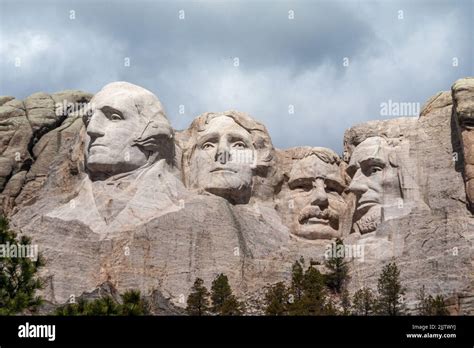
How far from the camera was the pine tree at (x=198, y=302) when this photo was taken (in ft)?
161

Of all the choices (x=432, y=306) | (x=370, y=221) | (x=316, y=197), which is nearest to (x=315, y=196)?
(x=316, y=197)

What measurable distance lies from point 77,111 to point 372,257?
1140cm

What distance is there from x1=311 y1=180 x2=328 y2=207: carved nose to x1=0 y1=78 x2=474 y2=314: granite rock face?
0.04 metres

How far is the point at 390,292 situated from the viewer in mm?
49625

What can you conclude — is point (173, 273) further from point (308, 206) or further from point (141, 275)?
point (308, 206)

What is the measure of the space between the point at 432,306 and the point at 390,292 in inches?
63.6

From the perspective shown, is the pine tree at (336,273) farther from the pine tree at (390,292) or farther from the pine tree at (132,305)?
the pine tree at (132,305)

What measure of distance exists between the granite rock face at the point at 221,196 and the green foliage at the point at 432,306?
47 cm

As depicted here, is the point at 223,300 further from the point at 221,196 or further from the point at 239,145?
the point at 239,145

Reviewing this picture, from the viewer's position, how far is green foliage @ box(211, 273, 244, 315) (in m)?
48.7
